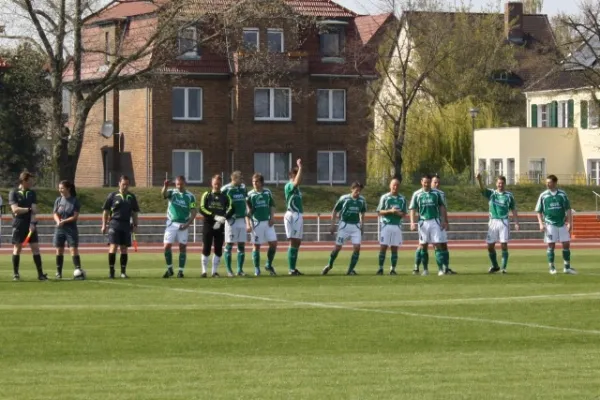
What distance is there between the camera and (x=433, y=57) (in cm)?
6850

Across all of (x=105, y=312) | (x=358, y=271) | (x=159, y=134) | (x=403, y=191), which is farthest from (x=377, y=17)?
(x=105, y=312)

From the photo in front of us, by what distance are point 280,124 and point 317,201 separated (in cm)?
1296

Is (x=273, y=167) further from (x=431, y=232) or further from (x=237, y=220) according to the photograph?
(x=237, y=220)

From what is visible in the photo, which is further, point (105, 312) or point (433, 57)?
point (433, 57)

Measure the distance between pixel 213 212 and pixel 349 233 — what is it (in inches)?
121

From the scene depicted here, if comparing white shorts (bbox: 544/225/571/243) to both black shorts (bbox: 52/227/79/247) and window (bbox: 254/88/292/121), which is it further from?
window (bbox: 254/88/292/121)

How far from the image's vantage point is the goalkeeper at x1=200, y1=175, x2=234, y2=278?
2827 centimetres

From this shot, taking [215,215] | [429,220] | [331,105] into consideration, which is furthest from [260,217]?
[331,105]

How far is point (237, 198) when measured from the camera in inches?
1134

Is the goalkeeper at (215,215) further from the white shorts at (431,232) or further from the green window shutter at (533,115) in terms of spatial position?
the green window shutter at (533,115)

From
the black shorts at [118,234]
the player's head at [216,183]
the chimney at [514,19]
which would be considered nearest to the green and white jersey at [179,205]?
the player's head at [216,183]

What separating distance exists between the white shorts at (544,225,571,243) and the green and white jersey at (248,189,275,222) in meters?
5.42

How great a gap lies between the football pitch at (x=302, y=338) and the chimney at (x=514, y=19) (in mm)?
70140

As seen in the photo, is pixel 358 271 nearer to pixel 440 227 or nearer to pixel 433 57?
pixel 440 227
